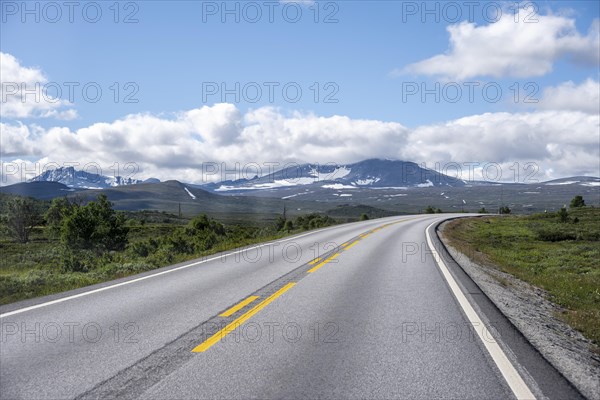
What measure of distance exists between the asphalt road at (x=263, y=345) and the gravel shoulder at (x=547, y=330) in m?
0.26

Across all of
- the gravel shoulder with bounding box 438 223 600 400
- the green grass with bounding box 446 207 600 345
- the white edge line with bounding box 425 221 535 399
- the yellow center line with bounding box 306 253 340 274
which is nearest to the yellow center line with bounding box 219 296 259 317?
the white edge line with bounding box 425 221 535 399

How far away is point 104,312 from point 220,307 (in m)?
1.83

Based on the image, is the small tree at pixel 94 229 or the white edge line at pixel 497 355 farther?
the small tree at pixel 94 229

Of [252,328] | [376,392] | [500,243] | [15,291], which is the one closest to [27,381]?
[252,328]

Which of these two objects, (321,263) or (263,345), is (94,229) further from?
(263,345)

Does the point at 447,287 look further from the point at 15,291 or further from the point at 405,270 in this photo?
the point at 15,291

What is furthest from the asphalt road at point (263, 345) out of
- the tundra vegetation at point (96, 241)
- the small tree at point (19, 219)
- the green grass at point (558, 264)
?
the small tree at point (19, 219)

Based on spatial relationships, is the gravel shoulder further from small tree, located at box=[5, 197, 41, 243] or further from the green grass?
small tree, located at box=[5, 197, 41, 243]

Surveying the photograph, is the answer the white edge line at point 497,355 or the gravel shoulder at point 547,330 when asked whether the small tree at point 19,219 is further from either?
the white edge line at point 497,355

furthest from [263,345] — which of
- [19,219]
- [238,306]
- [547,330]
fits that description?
[19,219]

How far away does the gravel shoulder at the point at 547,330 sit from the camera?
5051mm

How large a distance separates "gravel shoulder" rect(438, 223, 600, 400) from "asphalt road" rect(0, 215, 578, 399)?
26 centimetres

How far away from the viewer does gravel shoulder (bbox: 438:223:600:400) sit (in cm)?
505

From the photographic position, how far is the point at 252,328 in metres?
6.77
